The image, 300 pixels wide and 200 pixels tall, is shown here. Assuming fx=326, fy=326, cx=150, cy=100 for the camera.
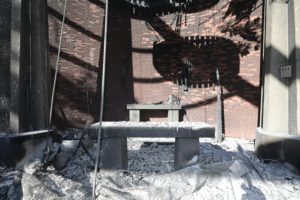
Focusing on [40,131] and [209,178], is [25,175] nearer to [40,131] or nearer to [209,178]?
[40,131]

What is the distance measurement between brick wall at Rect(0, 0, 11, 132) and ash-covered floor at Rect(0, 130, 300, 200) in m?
1.04

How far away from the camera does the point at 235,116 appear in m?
8.98

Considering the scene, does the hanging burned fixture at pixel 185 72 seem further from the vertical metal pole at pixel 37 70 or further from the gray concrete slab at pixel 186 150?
the vertical metal pole at pixel 37 70

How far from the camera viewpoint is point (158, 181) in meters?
5.25

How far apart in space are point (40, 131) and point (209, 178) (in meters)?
3.31

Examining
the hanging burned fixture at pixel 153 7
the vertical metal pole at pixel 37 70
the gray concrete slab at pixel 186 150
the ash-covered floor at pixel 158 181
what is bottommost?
the ash-covered floor at pixel 158 181

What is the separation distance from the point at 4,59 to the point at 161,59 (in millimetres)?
5268

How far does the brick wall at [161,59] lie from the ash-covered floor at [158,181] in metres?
3.17

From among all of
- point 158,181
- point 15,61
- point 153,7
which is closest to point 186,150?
point 158,181

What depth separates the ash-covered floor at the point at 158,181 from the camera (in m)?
4.62

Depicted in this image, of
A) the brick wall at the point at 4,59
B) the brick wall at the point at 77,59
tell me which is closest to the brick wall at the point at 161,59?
the brick wall at the point at 77,59

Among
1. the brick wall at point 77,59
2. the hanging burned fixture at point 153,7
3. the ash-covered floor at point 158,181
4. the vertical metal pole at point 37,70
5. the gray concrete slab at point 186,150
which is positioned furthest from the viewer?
the hanging burned fixture at point 153,7

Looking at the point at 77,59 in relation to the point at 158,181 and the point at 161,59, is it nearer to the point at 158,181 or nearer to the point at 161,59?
the point at 161,59

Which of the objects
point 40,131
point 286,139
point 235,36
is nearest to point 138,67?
point 235,36
